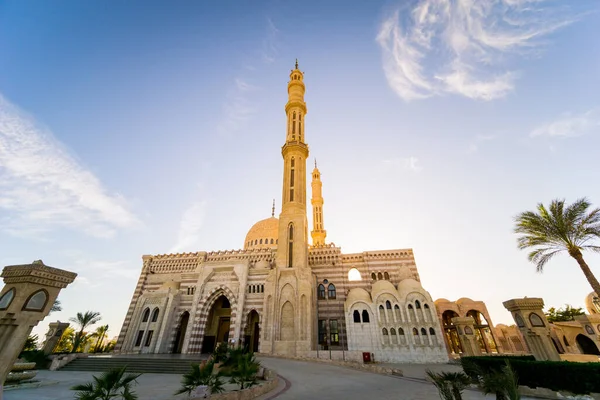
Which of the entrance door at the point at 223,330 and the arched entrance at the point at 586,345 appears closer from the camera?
the arched entrance at the point at 586,345

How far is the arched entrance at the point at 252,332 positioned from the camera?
27.2 meters

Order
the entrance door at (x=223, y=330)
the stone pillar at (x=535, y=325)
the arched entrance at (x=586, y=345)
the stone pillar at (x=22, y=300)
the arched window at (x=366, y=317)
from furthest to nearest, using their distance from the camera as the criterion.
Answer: the entrance door at (x=223, y=330) → the arched entrance at (x=586, y=345) → the arched window at (x=366, y=317) → the stone pillar at (x=535, y=325) → the stone pillar at (x=22, y=300)

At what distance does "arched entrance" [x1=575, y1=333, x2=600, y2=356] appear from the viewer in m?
27.9

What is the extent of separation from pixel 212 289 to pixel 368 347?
55.0ft

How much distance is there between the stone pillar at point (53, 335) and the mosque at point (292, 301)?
6494mm

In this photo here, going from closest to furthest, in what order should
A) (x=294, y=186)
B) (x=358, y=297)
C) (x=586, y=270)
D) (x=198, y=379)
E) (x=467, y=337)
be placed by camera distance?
(x=198, y=379)
(x=586, y=270)
(x=467, y=337)
(x=358, y=297)
(x=294, y=186)

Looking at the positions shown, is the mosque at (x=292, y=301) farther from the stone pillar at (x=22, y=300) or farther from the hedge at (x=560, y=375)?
the stone pillar at (x=22, y=300)

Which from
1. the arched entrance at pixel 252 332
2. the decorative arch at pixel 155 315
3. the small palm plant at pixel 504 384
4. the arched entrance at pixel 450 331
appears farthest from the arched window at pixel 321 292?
the small palm plant at pixel 504 384

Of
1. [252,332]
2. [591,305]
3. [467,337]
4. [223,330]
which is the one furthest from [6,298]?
[591,305]

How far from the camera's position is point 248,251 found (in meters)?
36.2

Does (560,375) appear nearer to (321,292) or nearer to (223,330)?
(321,292)

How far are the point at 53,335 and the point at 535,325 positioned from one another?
32391 millimetres

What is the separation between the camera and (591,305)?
31625 millimetres

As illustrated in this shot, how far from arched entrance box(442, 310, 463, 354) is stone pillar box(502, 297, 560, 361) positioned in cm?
2199
